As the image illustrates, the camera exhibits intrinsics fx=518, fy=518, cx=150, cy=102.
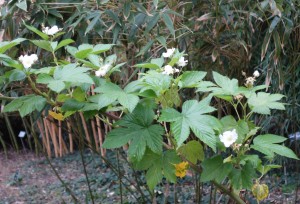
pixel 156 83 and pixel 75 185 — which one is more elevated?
pixel 156 83

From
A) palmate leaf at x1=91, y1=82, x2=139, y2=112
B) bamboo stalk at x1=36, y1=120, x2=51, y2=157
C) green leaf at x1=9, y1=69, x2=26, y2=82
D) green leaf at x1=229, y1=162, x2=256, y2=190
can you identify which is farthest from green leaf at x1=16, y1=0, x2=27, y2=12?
bamboo stalk at x1=36, y1=120, x2=51, y2=157

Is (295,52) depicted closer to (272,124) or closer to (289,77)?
(289,77)

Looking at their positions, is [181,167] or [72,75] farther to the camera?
[181,167]

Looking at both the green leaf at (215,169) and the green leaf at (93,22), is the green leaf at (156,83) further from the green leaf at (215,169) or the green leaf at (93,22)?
the green leaf at (93,22)

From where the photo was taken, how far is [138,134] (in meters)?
1.19

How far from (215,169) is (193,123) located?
21cm

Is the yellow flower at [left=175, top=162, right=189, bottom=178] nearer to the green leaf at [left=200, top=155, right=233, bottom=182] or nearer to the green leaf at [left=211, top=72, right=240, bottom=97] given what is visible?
the green leaf at [left=200, top=155, right=233, bottom=182]

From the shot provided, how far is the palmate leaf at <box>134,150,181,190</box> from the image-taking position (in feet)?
4.12

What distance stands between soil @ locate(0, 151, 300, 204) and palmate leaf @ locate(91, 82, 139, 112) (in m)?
1.45

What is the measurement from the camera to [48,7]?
76.8 inches

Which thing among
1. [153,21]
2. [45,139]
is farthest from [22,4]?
[45,139]

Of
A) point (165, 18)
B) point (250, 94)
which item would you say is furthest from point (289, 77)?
point (250, 94)

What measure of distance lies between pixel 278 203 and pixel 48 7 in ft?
5.62

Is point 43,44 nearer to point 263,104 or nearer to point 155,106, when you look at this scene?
point 155,106
